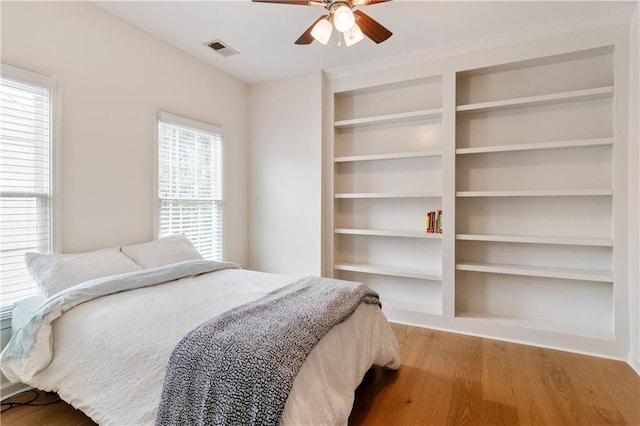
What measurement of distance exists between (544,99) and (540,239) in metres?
1.20

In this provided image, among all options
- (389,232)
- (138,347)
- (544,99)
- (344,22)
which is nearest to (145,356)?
(138,347)

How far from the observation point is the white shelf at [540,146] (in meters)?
2.57

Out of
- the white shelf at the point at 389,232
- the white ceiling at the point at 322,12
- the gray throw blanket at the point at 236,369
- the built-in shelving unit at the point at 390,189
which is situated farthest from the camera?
the built-in shelving unit at the point at 390,189

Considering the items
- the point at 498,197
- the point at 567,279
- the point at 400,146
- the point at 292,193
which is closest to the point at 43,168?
the point at 292,193

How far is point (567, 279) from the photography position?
2.87 m

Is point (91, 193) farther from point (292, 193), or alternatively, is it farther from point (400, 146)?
point (400, 146)

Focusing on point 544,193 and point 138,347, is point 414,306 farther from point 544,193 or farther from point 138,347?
point 138,347

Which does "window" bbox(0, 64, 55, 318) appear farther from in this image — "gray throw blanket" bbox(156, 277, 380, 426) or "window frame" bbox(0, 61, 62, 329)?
"gray throw blanket" bbox(156, 277, 380, 426)

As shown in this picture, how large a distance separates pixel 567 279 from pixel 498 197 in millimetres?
924

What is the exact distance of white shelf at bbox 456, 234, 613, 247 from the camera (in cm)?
257

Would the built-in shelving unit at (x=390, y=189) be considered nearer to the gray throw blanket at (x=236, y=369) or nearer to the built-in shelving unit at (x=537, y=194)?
the built-in shelving unit at (x=537, y=194)

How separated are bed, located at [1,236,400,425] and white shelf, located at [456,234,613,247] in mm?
1370

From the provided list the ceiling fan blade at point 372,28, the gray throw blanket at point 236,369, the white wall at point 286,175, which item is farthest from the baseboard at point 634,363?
the ceiling fan blade at point 372,28

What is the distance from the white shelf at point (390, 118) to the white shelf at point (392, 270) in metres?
1.60
